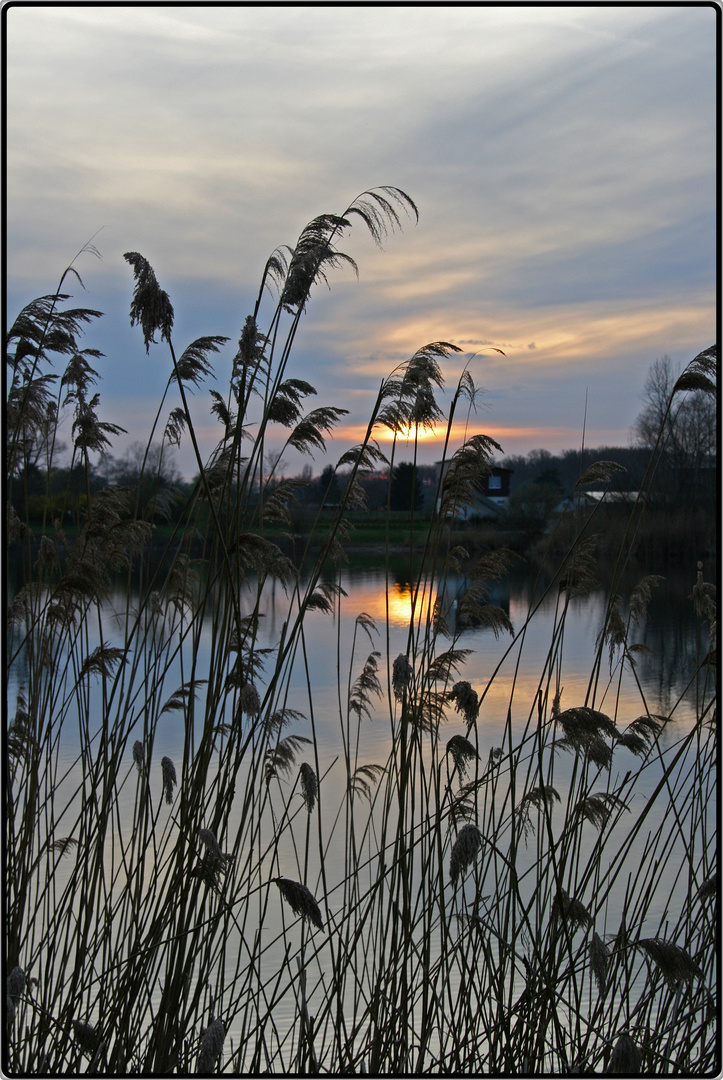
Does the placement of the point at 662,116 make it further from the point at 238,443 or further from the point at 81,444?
the point at 81,444

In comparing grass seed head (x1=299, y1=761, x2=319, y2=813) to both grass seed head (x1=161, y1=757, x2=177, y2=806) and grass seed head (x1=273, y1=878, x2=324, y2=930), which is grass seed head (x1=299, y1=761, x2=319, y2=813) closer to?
grass seed head (x1=161, y1=757, x2=177, y2=806)

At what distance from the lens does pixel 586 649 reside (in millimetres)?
10656

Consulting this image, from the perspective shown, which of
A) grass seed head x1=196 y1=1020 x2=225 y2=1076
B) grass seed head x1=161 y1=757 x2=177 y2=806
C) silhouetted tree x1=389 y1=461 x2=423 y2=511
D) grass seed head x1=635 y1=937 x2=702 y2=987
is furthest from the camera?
silhouetted tree x1=389 y1=461 x2=423 y2=511

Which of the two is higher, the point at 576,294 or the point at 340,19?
the point at 340,19

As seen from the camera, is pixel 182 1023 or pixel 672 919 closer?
pixel 182 1023

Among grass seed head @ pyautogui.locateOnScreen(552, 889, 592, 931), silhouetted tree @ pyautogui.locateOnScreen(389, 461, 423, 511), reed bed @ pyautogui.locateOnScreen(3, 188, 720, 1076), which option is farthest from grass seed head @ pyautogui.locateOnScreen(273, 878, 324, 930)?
silhouetted tree @ pyautogui.locateOnScreen(389, 461, 423, 511)

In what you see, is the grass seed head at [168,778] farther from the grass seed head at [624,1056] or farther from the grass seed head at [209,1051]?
the grass seed head at [624,1056]

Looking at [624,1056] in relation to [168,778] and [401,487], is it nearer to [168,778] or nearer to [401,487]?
[168,778]

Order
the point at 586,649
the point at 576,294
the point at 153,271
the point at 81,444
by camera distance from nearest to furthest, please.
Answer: the point at 153,271, the point at 81,444, the point at 576,294, the point at 586,649

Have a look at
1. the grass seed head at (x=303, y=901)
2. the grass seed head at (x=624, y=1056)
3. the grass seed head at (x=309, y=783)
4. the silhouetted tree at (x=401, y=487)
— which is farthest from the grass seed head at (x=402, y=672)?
the silhouetted tree at (x=401, y=487)

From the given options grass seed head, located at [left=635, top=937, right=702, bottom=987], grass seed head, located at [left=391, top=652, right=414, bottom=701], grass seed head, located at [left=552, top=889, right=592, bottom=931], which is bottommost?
grass seed head, located at [left=552, top=889, right=592, bottom=931]

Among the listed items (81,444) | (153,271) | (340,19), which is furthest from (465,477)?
(340,19)

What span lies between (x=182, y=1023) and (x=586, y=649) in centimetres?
932

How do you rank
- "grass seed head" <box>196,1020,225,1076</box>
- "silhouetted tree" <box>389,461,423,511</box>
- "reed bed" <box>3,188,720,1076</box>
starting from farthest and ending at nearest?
"silhouetted tree" <box>389,461,423,511</box> < "reed bed" <box>3,188,720,1076</box> < "grass seed head" <box>196,1020,225,1076</box>
